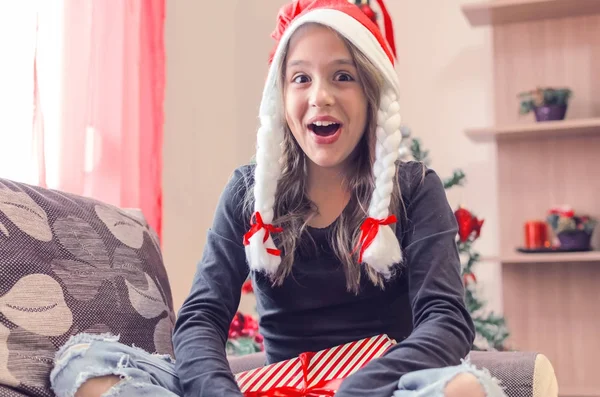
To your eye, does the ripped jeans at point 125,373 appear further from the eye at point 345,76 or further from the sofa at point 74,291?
the eye at point 345,76

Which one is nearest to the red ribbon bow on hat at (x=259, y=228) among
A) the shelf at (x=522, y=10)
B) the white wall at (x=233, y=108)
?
the white wall at (x=233, y=108)

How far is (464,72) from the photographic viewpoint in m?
2.91

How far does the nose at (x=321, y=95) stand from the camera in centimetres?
128

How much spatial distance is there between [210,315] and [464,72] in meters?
1.99

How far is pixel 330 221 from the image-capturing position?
4.43ft

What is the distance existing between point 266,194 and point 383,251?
0.25 meters

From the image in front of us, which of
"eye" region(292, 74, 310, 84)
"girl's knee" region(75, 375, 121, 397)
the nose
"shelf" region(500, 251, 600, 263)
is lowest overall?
"girl's knee" region(75, 375, 121, 397)

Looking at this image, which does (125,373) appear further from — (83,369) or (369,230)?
(369,230)

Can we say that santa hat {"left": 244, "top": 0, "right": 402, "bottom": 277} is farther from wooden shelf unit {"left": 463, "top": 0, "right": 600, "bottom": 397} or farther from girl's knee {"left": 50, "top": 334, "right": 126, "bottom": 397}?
wooden shelf unit {"left": 463, "top": 0, "right": 600, "bottom": 397}

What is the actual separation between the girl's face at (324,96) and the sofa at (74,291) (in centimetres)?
40

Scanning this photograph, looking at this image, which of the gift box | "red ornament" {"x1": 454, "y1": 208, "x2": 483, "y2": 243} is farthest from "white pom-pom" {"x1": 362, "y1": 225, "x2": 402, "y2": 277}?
"red ornament" {"x1": 454, "y1": 208, "x2": 483, "y2": 243}

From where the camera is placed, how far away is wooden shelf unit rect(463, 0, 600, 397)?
271 centimetres

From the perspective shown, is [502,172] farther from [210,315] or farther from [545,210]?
[210,315]

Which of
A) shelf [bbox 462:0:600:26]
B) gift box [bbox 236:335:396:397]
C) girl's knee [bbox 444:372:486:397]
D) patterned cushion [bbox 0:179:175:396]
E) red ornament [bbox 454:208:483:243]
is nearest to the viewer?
girl's knee [bbox 444:372:486:397]
